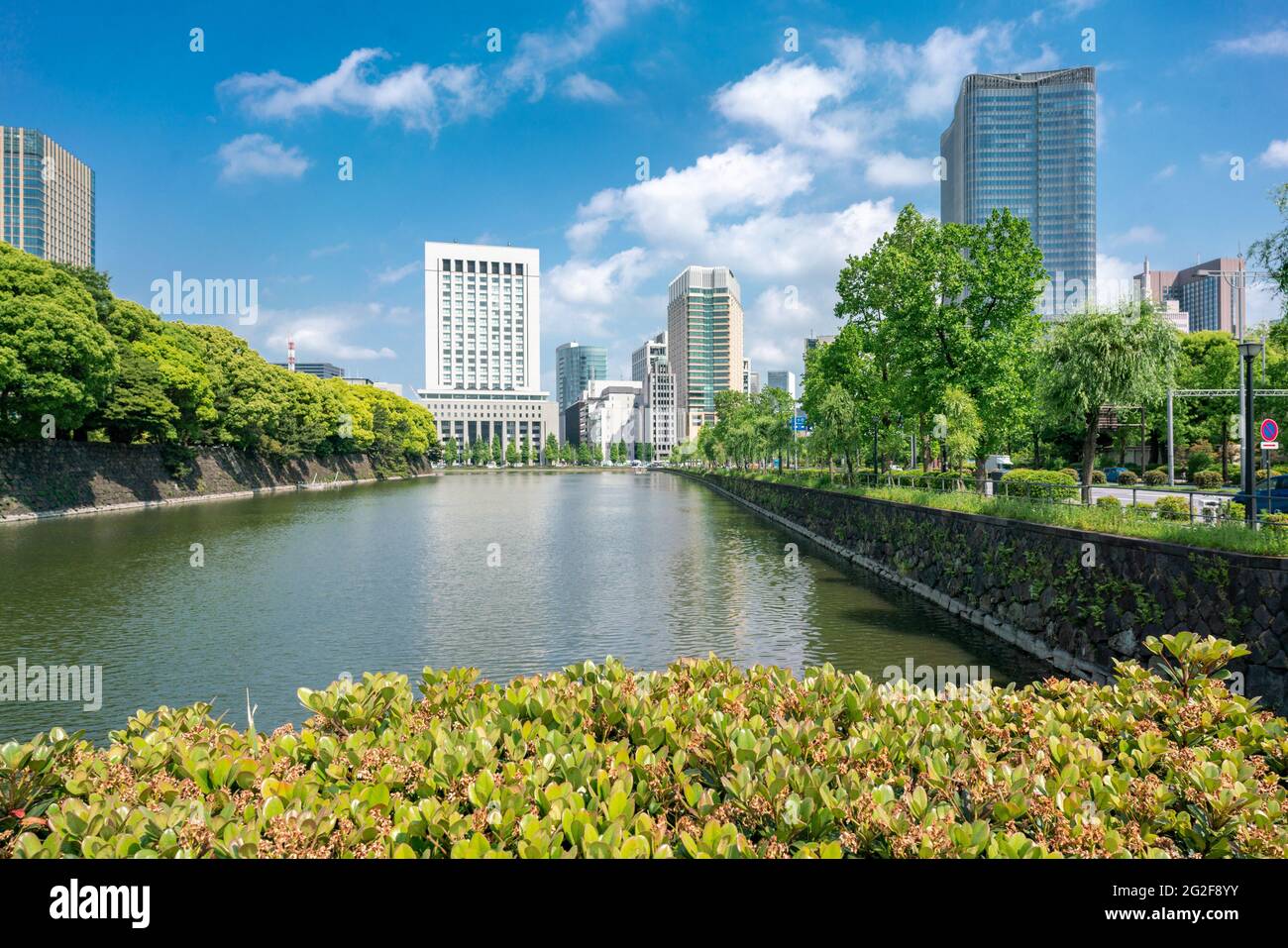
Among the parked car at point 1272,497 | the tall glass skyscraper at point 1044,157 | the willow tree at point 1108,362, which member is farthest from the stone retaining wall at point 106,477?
the tall glass skyscraper at point 1044,157

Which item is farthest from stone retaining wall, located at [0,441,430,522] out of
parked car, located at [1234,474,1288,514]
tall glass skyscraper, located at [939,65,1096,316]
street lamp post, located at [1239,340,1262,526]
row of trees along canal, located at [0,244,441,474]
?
tall glass skyscraper, located at [939,65,1096,316]

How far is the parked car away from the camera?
669 inches

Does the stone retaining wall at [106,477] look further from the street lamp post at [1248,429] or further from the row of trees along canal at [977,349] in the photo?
the street lamp post at [1248,429]

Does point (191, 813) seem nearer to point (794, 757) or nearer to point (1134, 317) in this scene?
point (794, 757)

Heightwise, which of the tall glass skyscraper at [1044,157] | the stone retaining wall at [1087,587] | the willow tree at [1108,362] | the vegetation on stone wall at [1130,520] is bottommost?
the stone retaining wall at [1087,587]

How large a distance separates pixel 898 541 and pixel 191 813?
3038 cm

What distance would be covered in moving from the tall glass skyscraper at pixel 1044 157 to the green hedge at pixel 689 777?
698 feet

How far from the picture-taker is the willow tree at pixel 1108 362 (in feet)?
99.3

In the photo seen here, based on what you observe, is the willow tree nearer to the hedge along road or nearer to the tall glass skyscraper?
the hedge along road

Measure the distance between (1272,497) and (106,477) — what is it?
72.2 m

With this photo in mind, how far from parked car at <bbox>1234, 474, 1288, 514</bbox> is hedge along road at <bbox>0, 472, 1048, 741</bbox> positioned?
5.95 meters

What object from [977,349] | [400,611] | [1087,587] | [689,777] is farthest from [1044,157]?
[689,777]

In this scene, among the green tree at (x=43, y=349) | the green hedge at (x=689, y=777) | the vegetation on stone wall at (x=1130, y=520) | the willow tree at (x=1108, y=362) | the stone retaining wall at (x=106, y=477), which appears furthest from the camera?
the stone retaining wall at (x=106, y=477)
